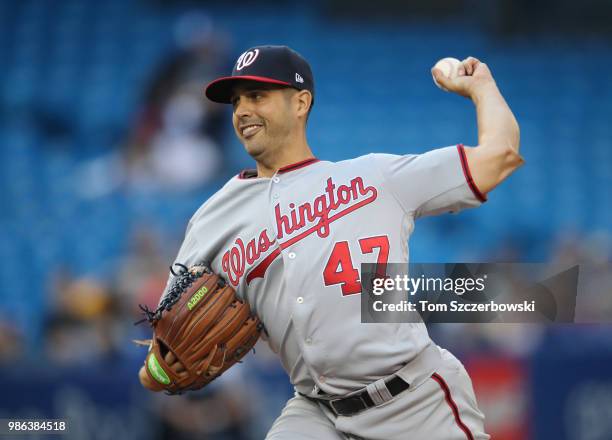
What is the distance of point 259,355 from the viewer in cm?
609

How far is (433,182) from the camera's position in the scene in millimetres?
3072

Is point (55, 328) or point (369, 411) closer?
point (369, 411)

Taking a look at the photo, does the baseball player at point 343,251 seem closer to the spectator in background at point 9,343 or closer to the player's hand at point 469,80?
the player's hand at point 469,80

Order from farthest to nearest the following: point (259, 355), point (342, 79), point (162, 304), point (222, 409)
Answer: point (342, 79)
point (259, 355)
point (222, 409)
point (162, 304)

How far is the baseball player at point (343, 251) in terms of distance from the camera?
3.05 m

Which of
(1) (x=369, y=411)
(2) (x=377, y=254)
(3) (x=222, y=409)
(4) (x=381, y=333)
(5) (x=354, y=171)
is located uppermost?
(5) (x=354, y=171)

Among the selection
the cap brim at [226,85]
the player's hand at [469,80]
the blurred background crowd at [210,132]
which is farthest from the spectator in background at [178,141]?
the player's hand at [469,80]

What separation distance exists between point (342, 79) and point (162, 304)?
830 centimetres

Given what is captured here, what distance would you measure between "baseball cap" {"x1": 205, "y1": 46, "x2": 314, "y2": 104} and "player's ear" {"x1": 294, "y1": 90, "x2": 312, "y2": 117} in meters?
0.02

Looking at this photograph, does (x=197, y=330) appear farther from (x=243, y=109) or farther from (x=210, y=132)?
(x=210, y=132)

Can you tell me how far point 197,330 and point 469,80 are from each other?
1.19 meters

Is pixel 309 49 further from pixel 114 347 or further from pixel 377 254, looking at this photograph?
pixel 377 254

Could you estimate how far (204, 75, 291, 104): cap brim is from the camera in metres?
3.25

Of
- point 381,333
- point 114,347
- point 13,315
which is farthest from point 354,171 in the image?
point 13,315
